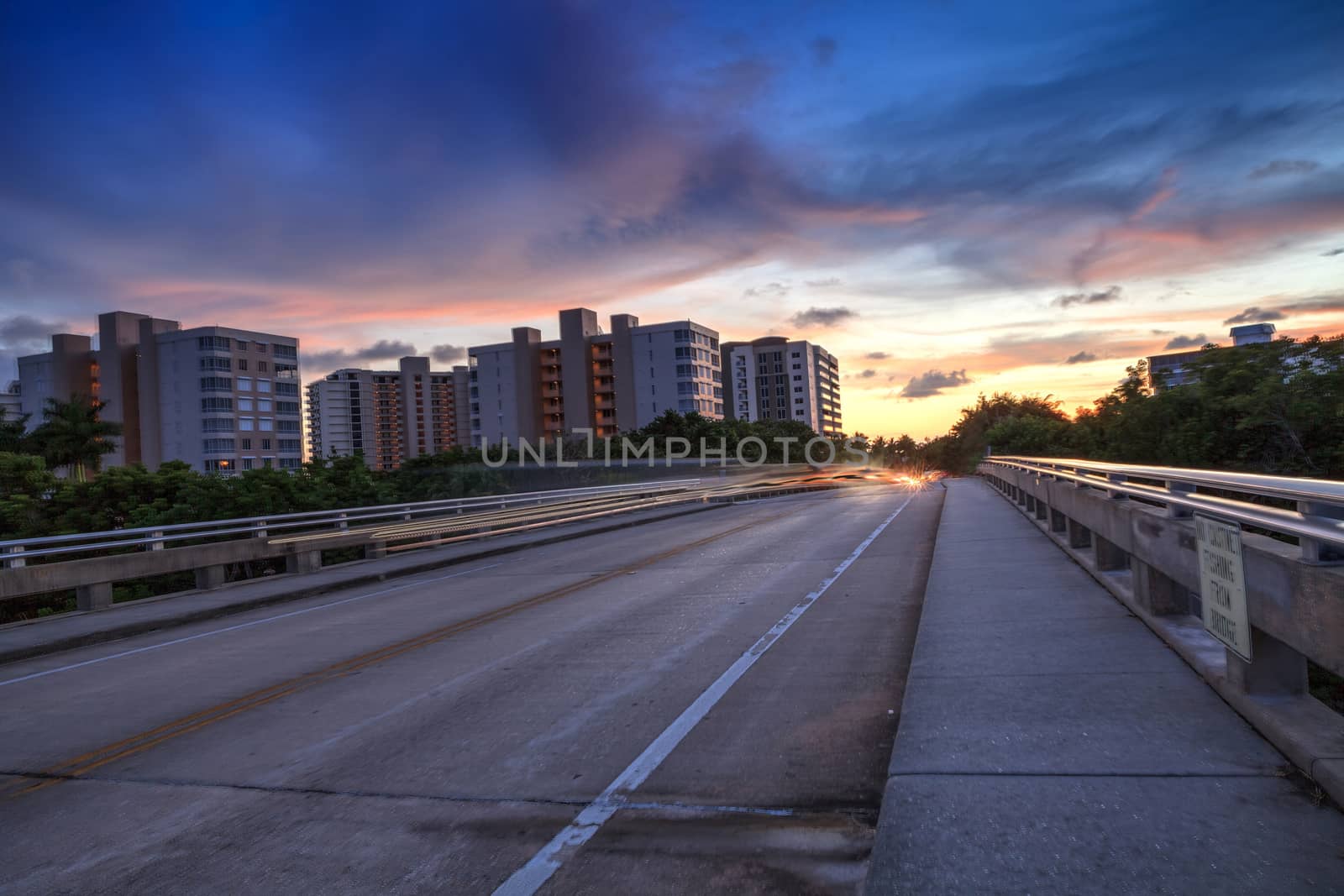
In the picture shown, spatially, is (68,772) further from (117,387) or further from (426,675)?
(117,387)

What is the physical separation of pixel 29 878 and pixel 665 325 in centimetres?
10981

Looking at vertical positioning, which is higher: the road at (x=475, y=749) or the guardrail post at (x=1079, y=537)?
the guardrail post at (x=1079, y=537)

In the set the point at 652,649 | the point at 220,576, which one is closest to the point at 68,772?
the point at 652,649

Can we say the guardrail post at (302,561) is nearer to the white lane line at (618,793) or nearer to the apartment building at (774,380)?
the white lane line at (618,793)

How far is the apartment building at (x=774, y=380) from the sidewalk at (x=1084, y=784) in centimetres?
16787

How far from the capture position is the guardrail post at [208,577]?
1729cm

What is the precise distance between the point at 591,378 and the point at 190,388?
46689mm

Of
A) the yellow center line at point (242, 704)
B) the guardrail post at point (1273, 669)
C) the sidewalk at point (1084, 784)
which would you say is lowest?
the yellow center line at point (242, 704)

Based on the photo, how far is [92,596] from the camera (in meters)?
15.0

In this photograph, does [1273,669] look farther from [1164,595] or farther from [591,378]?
[591,378]

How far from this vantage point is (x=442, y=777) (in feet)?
18.9

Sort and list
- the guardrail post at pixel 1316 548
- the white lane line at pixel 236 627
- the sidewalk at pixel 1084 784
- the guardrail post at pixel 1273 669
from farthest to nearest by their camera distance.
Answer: the white lane line at pixel 236 627
the guardrail post at pixel 1273 669
the guardrail post at pixel 1316 548
the sidewalk at pixel 1084 784

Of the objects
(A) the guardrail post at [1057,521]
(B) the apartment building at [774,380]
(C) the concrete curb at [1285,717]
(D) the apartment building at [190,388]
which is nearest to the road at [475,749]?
(C) the concrete curb at [1285,717]

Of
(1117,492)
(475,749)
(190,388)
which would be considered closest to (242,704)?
(475,749)
